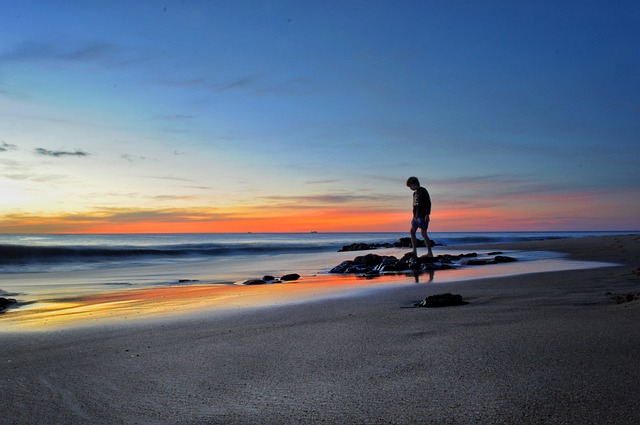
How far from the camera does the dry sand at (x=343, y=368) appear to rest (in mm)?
2279

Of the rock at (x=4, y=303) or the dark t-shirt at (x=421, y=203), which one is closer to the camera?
the rock at (x=4, y=303)

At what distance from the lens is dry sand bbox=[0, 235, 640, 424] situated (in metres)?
2.28

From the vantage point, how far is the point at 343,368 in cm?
296

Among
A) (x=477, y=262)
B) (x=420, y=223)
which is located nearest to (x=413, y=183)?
(x=420, y=223)

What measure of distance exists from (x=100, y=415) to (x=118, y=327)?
2.41 metres

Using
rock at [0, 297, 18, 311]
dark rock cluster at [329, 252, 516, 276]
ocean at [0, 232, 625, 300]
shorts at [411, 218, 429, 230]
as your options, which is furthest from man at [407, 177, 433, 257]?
→ rock at [0, 297, 18, 311]

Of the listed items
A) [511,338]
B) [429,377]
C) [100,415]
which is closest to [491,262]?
[511,338]

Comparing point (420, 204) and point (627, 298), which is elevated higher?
point (420, 204)

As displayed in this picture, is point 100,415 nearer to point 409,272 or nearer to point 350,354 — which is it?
point 350,354

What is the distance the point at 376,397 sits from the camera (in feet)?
7.97

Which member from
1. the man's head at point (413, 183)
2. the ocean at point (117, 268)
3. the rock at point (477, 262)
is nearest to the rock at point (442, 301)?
the ocean at point (117, 268)

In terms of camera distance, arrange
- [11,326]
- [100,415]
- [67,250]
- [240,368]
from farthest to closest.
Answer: [67,250]
[11,326]
[240,368]
[100,415]

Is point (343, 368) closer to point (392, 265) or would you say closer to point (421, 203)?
point (392, 265)

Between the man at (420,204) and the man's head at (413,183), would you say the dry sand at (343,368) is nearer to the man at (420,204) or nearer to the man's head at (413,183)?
the man at (420,204)
